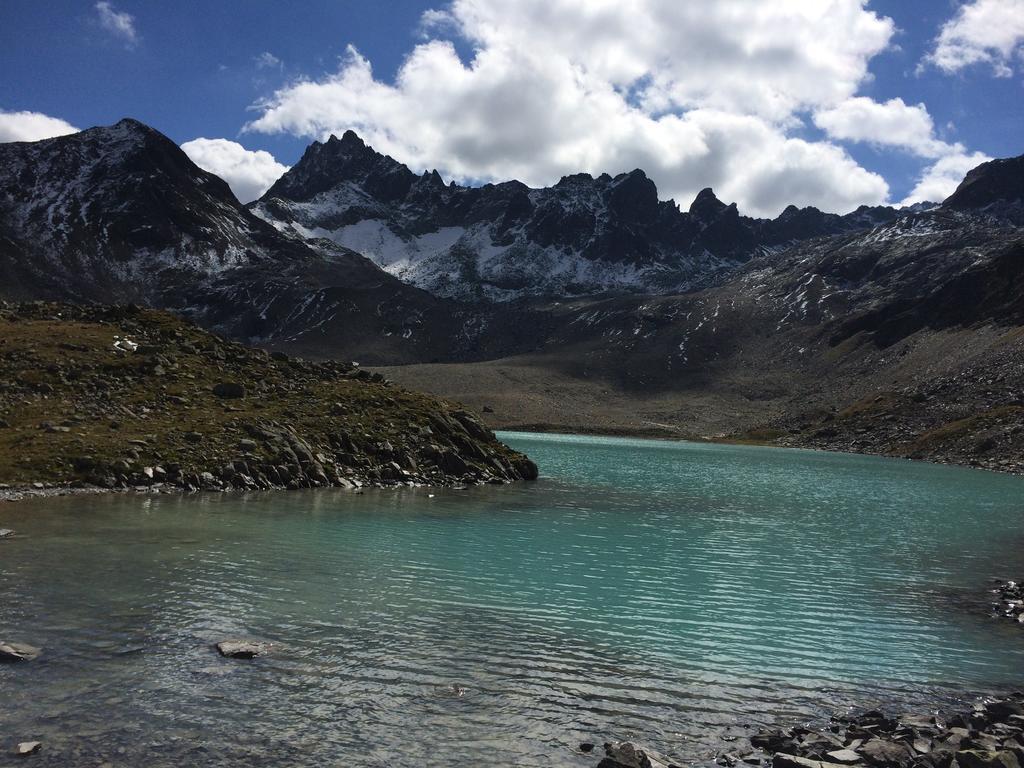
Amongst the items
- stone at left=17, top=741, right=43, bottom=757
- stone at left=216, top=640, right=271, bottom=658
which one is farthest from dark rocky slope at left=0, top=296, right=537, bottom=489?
stone at left=17, top=741, right=43, bottom=757

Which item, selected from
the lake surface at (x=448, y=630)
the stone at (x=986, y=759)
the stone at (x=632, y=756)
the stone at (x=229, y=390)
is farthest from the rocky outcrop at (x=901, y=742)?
the stone at (x=229, y=390)

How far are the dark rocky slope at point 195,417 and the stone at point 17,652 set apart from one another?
28.1 metres

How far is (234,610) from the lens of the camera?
21344 mm

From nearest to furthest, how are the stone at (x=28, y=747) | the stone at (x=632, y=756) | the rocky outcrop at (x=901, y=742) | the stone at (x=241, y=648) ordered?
the stone at (x=28, y=747)
the stone at (x=632, y=756)
the rocky outcrop at (x=901, y=742)
the stone at (x=241, y=648)

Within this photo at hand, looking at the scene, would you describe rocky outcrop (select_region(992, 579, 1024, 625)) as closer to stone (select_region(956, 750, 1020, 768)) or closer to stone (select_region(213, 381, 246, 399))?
stone (select_region(956, 750, 1020, 768))

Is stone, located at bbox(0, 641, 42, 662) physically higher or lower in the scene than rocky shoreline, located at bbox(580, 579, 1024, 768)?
lower

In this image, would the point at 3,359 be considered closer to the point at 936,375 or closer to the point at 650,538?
the point at 650,538

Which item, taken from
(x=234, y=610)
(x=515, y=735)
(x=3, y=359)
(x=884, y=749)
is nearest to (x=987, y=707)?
(x=884, y=749)

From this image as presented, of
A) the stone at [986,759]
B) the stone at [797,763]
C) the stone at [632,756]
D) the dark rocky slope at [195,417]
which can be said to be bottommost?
the stone at [632,756]

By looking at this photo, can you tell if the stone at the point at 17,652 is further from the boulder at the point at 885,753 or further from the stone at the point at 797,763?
the boulder at the point at 885,753

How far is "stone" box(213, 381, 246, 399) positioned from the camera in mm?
59156

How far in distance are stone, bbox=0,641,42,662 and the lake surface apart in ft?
1.06

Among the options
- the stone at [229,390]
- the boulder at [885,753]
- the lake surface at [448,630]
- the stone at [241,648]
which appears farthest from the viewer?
the stone at [229,390]

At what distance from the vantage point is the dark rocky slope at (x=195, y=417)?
150 feet
